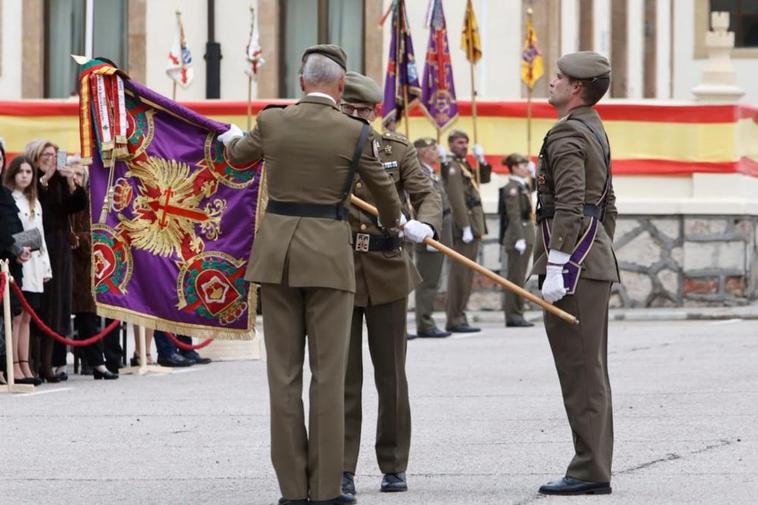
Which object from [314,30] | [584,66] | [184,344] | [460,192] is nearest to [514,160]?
[460,192]

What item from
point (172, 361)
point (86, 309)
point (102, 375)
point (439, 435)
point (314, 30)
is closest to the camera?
point (439, 435)

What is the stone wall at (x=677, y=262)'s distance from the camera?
953 inches

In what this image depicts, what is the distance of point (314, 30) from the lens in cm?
2827

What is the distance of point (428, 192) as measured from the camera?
9.52 meters

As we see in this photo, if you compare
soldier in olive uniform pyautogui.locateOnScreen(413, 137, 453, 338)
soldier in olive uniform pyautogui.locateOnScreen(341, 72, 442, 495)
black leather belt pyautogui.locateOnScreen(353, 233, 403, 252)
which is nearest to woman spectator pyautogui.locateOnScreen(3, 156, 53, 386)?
soldier in olive uniform pyautogui.locateOnScreen(413, 137, 453, 338)

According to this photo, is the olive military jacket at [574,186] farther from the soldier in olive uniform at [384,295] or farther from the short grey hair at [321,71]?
the short grey hair at [321,71]

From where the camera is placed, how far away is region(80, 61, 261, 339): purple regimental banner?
1012 cm

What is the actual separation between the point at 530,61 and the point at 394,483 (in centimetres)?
1621

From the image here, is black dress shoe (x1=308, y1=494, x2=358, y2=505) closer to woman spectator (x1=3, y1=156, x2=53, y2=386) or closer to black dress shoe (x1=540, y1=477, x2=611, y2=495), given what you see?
black dress shoe (x1=540, y1=477, x2=611, y2=495)

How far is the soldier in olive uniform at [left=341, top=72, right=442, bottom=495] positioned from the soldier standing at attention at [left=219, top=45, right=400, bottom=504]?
0.66 m

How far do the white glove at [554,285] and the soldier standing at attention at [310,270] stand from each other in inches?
38.0

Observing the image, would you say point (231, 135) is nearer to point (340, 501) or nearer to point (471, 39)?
point (340, 501)

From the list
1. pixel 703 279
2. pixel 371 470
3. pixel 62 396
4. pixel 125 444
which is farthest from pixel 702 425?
pixel 703 279

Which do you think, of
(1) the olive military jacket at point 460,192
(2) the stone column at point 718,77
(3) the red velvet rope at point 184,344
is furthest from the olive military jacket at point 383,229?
(2) the stone column at point 718,77
